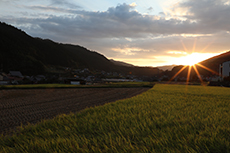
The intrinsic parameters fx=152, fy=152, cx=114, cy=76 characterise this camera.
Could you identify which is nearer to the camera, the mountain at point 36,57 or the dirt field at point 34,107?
the dirt field at point 34,107

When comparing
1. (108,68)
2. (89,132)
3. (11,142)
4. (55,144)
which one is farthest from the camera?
(108,68)

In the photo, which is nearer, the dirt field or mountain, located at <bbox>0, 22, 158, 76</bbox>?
the dirt field

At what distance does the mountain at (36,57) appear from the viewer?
8661 cm

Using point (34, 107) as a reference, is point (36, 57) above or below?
above

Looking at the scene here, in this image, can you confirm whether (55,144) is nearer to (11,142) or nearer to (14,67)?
(11,142)

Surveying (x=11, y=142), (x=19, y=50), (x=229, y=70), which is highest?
(x=19, y=50)

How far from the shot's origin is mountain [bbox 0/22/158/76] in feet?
284

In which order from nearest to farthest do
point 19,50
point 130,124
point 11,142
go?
point 11,142 < point 130,124 < point 19,50

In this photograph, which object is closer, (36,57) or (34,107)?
(34,107)

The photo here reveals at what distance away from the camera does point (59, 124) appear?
6086 millimetres

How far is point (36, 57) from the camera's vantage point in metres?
109

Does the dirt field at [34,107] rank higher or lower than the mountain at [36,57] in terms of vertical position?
lower

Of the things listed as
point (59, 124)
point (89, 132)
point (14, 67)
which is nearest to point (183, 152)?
point (89, 132)

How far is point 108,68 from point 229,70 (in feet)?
337
